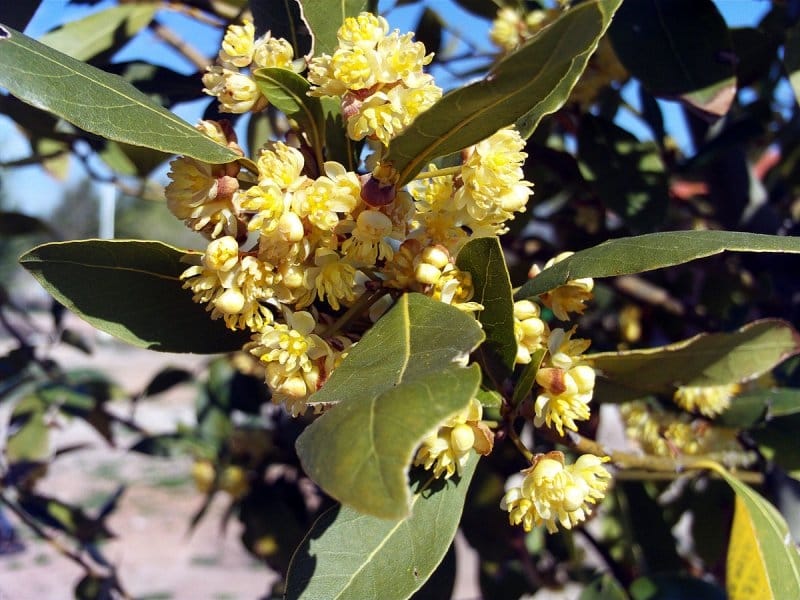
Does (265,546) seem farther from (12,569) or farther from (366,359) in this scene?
(12,569)

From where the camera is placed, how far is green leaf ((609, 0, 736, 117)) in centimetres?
116

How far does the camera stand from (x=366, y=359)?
69 cm

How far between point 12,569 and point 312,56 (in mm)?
5499

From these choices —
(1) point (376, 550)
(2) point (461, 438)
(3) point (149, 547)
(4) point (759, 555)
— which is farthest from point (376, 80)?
(3) point (149, 547)

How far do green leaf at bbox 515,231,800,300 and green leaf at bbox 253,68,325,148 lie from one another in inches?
11.6

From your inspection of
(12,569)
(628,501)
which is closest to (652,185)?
(628,501)

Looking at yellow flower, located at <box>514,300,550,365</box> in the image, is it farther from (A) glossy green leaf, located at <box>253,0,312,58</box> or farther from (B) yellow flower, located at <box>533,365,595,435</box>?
(A) glossy green leaf, located at <box>253,0,312,58</box>

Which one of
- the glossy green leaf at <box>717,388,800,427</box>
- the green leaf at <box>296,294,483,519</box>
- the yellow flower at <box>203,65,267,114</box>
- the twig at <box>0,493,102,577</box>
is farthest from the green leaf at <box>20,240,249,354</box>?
the twig at <box>0,493,102,577</box>

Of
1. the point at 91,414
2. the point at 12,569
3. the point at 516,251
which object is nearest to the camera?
the point at 516,251

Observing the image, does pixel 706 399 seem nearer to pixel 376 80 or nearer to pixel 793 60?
pixel 793 60

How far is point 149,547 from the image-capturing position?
19.9 feet

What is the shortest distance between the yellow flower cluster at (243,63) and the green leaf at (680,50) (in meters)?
0.62

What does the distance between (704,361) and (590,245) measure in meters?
0.63

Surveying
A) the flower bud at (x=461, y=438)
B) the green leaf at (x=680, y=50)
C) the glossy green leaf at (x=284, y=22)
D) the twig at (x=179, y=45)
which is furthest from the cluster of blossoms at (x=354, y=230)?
the twig at (x=179, y=45)
